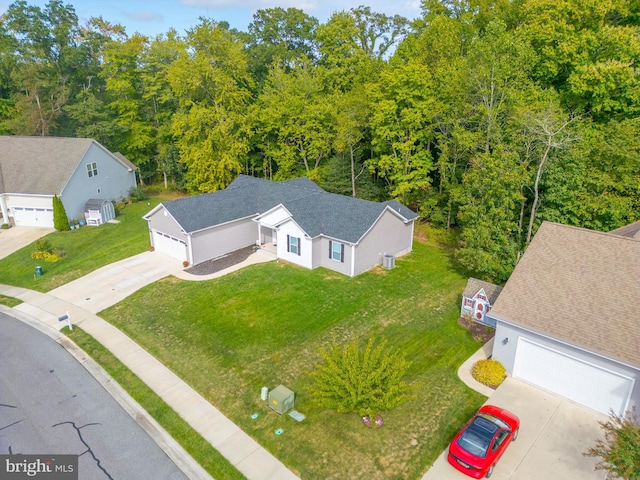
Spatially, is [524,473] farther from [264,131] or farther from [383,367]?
[264,131]

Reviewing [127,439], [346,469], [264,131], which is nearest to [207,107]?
[264,131]

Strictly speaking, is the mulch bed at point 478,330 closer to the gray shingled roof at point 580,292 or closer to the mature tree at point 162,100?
the gray shingled roof at point 580,292

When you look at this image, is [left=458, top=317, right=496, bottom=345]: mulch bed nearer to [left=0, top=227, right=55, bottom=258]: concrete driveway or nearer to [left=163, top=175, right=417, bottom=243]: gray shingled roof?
[left=163, top=175, right=417, bottom=243]: gray shingled roof

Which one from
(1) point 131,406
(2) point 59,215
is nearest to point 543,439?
(1) point 131,406

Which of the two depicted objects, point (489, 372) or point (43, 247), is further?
point (43, 247)

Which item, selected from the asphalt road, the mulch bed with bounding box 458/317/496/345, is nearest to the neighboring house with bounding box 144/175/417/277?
the mulch bed with bounding box 458/317/496/345

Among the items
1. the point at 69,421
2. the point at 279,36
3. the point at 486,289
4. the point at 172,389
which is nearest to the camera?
the point at 69,421

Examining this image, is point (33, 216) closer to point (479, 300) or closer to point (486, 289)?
point (479, 300)

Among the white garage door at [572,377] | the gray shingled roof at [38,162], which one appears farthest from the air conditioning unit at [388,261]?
the gray shingled roof at [38,162]
